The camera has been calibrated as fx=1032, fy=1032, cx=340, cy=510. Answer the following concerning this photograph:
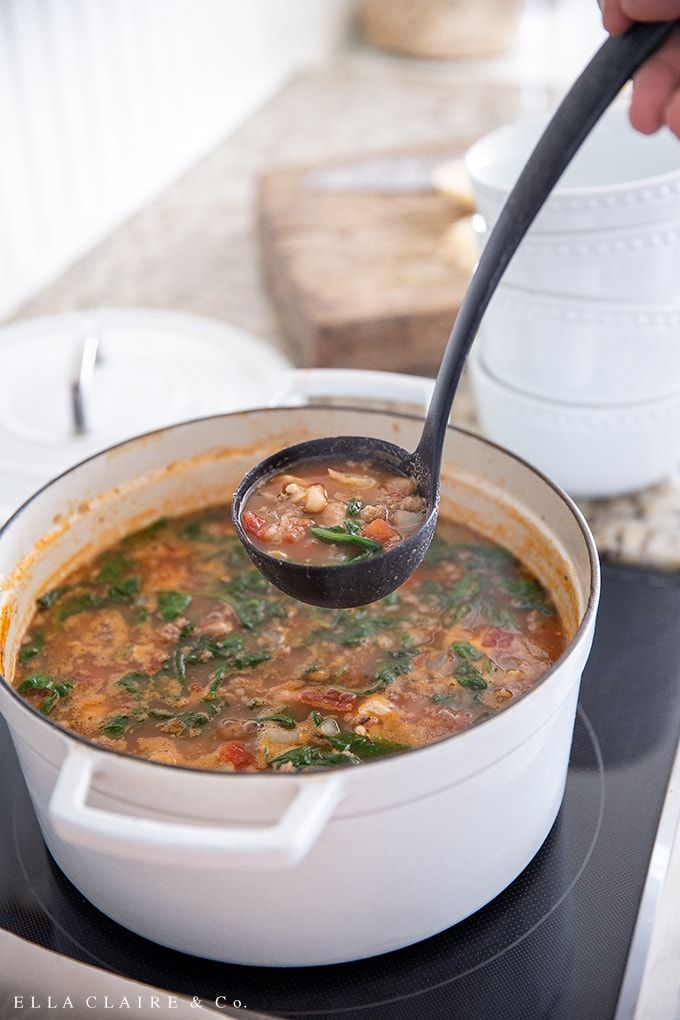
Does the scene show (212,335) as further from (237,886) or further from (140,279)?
(237,886)

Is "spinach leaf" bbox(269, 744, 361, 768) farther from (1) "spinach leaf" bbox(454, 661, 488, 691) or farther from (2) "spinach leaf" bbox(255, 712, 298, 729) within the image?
(1) "spinach leaf" bbox(454, 661, 488, 691)

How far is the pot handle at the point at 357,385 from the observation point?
1377 millimetres

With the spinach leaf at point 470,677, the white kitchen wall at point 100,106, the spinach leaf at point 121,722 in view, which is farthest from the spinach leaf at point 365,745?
the white kitchen wall at point 100,106

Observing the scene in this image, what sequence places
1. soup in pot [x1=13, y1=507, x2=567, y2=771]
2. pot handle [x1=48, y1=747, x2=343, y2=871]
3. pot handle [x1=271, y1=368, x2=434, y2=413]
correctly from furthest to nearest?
pot handle [x1=271, y1=368, x2=434, y2=413] → soup in pot [x1=13, y1=507, x2=567, y2=771] → pot handle [x1=48, y1=747, x2=343, y2=871]

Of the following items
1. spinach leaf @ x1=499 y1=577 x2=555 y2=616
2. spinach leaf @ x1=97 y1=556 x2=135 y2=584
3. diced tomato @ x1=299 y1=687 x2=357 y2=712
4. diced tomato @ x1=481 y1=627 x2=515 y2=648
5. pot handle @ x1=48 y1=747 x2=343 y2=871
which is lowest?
spinach leaf @ x1=97 y1=556 x2=135 y2=584

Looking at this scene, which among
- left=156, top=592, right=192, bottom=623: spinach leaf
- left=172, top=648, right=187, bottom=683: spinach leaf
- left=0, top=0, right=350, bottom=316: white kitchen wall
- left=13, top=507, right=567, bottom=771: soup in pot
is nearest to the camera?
left=13, top=507, right=567, bottom=771: soup in pot

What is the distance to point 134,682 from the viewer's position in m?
1.15

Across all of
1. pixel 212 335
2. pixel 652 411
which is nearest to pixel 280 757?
pixel 652 411

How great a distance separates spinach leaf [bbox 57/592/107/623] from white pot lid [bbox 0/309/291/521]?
261 mm

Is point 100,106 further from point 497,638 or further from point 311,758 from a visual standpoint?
point 311,758

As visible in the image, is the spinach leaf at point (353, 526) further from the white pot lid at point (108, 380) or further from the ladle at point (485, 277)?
the white pot lid at point (108, 380)

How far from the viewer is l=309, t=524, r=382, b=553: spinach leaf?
107 centimetres

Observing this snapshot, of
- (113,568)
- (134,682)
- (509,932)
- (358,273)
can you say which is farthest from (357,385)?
(509,932)

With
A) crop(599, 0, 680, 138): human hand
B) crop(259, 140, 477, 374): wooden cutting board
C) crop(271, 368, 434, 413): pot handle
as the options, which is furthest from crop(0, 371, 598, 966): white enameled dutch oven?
crop(259, 140, 477, 374): wooden cutting board
